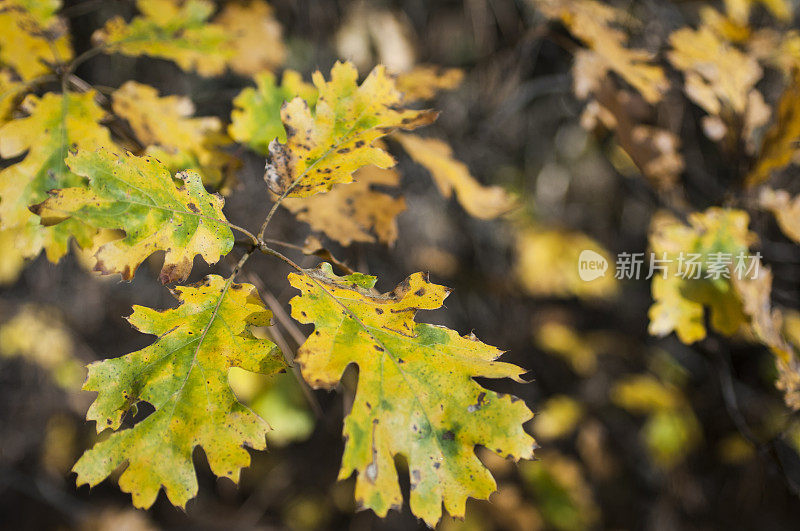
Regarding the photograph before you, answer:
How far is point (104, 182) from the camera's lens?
2.47 ft

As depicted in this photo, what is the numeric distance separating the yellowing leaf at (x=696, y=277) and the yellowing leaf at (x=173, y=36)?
117cm

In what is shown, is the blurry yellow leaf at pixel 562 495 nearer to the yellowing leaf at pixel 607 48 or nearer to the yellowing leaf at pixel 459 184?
the yellowing leaf at pixel 459 184

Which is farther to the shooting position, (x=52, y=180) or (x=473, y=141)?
(x=473, y=141)

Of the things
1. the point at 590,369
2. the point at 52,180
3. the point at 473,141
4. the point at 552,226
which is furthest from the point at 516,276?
the point at 52,180

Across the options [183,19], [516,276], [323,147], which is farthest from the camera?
[516,276]

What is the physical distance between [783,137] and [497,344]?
1.68 meters

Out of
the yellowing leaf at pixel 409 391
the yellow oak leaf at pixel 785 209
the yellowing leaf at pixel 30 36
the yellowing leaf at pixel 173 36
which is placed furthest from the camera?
the yellow oak leaf at pixel 785 209

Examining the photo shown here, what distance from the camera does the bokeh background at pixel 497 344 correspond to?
2510 millimetres

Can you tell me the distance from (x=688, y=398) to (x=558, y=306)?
2.73ft

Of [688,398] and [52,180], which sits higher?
[52,180]

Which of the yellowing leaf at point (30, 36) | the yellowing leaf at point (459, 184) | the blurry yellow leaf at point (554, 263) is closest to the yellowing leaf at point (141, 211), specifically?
the yellowing leaf at point (30, 36)

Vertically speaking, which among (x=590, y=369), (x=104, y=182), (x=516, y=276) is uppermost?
(x=104, y=182)

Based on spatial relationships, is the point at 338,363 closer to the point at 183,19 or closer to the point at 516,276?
the point at 183,19

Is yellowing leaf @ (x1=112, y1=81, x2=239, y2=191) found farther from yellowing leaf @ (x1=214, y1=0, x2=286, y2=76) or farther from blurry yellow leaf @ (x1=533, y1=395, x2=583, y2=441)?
blurry yellow leaf @ (x1=533, y1=395, x2=583, y2=441)
